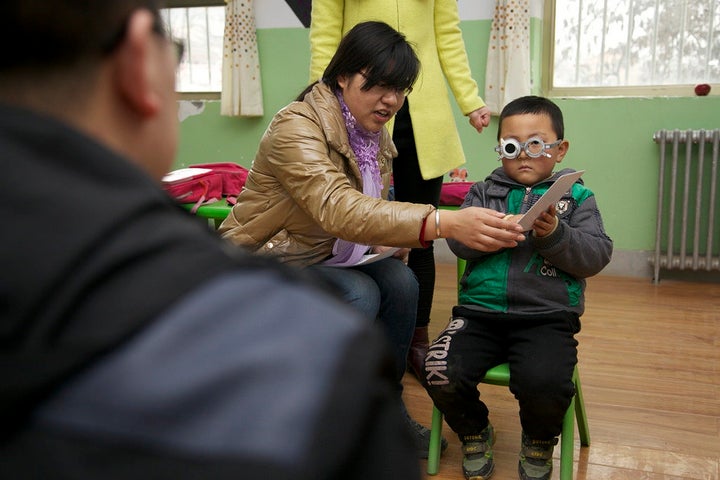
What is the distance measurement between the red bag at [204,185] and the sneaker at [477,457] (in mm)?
1122

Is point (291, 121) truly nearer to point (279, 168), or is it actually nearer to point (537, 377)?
point (279, 168)

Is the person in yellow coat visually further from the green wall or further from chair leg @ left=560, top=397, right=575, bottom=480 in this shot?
the green wall

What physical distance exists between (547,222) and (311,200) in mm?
529

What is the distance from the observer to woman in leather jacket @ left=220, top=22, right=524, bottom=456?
1.54m

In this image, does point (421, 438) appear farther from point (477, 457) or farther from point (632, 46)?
point (632, 46)

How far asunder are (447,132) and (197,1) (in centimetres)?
263

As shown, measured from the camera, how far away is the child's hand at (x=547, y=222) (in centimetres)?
157

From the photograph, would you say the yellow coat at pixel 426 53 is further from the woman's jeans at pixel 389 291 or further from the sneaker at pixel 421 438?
the sneaker at pixel 421 438

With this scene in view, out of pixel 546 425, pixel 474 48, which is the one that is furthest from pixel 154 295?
pixel 474 48

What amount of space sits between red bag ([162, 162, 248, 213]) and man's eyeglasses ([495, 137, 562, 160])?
1.02m

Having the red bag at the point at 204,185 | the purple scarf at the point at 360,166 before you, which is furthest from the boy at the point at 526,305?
the red bag at the point at 204,185

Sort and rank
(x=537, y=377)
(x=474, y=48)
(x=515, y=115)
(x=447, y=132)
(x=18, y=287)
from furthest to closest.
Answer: (x=474, y=48) → (x=447, y=132) → (x=515, y=115) → (x=537, y=377) → (x=18, y=287)

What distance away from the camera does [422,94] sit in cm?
216

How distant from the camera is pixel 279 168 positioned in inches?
63.7
